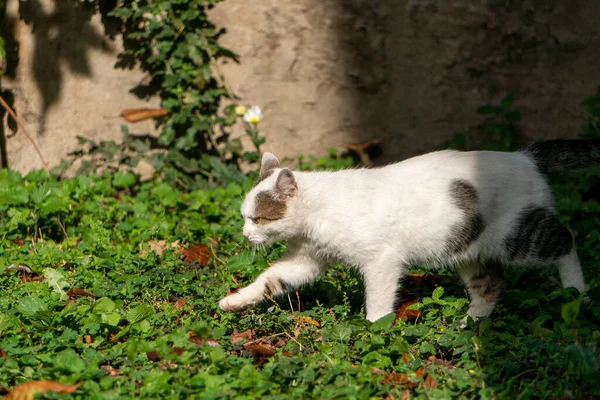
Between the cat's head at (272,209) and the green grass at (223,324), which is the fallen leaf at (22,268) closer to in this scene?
the green grass at (223,324)

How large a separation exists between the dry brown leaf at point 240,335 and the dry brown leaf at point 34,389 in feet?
3.37

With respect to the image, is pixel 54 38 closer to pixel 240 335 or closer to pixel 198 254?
pixel 198 254

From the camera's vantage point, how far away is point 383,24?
6.90 metres

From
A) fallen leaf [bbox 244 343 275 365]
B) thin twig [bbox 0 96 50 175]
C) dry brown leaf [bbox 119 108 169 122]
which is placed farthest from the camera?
dry brown leaf [bbox 119 108 169 122]

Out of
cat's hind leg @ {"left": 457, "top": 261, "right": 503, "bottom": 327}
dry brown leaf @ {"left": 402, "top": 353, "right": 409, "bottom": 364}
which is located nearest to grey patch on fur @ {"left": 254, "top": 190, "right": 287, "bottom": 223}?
dry brown leaf @ {"left": 402, "top": 353, "right": 409, "bottom": 364}

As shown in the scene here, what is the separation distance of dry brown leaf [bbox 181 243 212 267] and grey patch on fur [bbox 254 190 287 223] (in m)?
0.97

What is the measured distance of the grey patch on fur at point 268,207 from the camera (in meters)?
4.58

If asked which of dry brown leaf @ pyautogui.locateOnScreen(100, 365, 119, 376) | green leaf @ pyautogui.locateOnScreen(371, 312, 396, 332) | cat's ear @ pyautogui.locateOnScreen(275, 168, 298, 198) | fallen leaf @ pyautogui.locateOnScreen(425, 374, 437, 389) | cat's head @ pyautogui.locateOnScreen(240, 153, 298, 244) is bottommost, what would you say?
fallen leaf @ pyautogui.locateOnScreen(425, 374, 437, 389)

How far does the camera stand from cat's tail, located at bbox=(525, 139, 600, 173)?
4770 mm

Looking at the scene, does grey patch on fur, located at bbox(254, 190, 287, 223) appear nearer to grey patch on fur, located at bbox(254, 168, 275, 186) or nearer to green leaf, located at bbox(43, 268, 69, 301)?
grey patch on fur, located at bbox(254, 168, 275, 186)

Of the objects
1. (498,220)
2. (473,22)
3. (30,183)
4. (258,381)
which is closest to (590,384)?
(498,220)

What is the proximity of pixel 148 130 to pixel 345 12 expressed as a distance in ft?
6.83

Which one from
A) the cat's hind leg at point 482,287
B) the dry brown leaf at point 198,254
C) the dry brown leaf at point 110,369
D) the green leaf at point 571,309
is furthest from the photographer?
the dry brown leaf at point 198,254

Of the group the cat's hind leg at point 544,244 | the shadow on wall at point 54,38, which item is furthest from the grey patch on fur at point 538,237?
the shadow on wall at point 54,38
